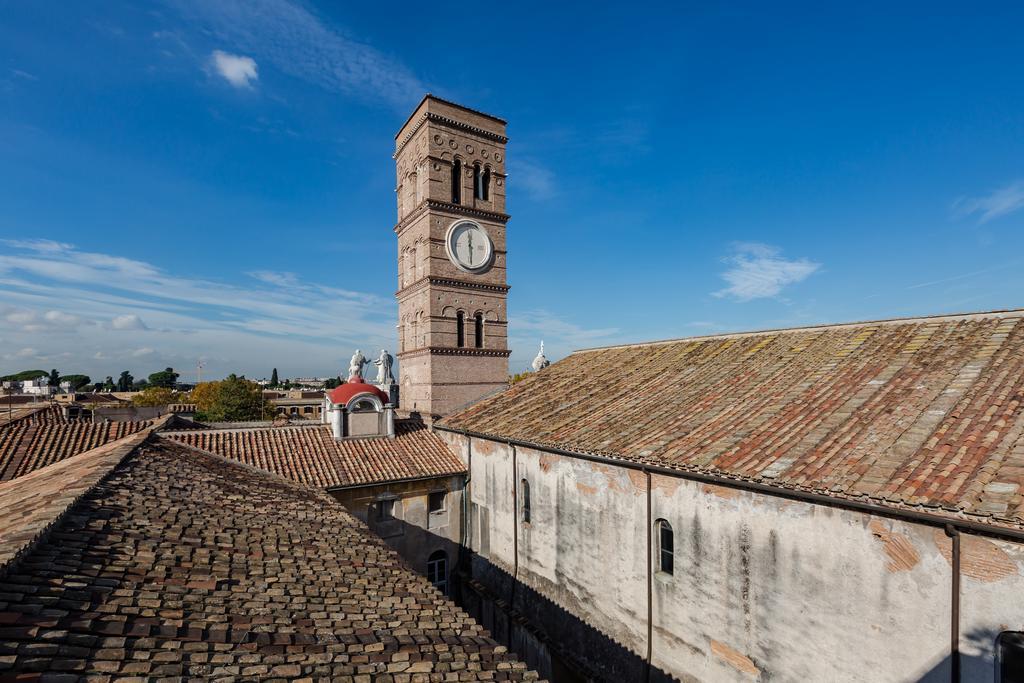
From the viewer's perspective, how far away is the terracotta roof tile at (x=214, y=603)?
4.28 metres

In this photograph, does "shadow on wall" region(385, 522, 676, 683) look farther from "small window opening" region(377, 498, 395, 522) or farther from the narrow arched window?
the narrow arched window

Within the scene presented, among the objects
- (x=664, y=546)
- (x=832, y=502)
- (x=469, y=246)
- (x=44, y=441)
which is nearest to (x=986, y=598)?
(x=832, y=502)

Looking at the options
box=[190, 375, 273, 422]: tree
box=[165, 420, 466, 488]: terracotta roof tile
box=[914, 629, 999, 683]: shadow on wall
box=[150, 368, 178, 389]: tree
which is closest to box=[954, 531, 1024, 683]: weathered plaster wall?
box=[914, 629, 999, 683]: shadow on wall

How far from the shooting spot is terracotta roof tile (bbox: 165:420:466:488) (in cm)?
1511

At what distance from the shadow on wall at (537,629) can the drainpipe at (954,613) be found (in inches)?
202

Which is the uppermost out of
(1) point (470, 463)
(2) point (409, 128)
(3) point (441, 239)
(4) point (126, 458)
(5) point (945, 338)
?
(2) point (409, 128)

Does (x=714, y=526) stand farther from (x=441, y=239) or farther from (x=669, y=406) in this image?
(x=441, y=239)

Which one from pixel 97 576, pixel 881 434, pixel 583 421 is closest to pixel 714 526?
pixel 881 434

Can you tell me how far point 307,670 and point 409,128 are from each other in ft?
74.0

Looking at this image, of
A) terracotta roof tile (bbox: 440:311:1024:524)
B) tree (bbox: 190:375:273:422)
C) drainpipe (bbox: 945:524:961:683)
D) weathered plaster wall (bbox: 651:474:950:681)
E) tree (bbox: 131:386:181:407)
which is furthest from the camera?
tree (bbox: 131:386:181:407)

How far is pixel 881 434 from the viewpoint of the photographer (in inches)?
320

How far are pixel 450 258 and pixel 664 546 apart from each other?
14988 millimetres

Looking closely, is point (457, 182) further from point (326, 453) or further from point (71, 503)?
point (71, 503)

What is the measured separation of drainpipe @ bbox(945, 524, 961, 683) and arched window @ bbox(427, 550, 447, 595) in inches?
545
